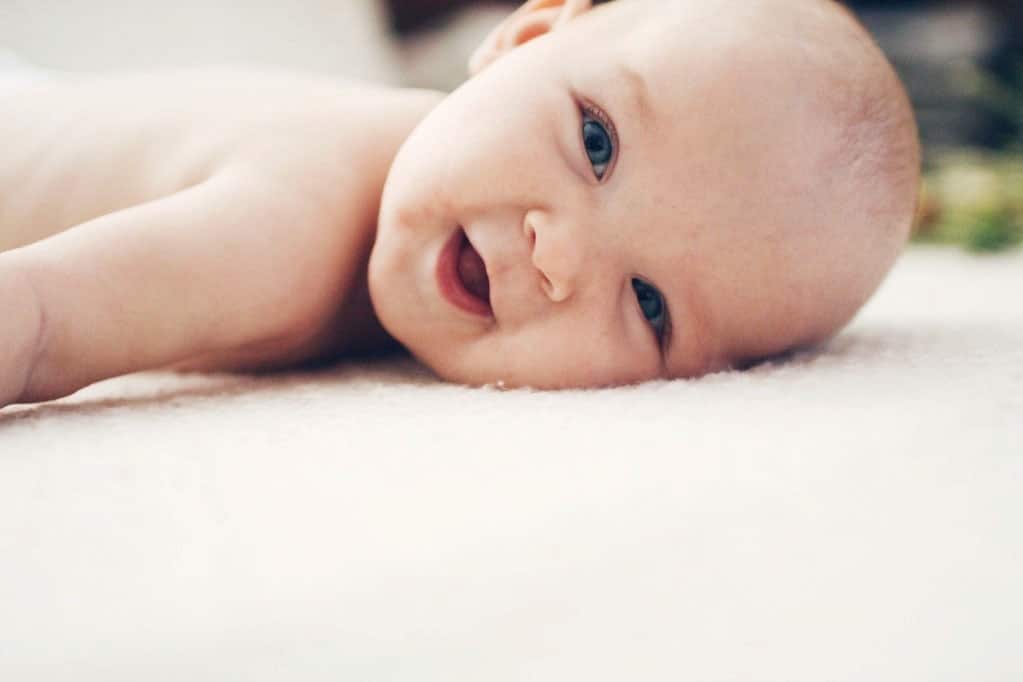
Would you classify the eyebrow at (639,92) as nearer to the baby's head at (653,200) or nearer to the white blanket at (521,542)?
the baby's head at (653,200)

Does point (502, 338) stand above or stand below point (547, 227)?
below

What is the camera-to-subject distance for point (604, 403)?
683mm

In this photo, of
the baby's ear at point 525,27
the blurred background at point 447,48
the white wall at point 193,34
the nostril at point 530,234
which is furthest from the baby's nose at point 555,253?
the white wall at point 193,34

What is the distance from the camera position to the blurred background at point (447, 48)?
5.92ft

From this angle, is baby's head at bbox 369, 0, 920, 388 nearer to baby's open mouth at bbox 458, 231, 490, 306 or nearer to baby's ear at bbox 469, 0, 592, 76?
baby's open mouth at bbox 458, 231, 490, 306

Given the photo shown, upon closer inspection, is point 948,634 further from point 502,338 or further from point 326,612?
point 502,338

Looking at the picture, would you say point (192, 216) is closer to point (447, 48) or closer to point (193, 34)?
point (193, 34)

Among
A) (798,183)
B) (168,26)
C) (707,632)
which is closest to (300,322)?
(798,183)

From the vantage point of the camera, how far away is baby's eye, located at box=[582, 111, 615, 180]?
0.80 m

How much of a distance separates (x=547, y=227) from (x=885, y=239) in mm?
307

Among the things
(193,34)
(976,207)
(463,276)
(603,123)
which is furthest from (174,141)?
(976,207)

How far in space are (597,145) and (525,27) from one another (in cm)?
25

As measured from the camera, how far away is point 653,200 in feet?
2.55

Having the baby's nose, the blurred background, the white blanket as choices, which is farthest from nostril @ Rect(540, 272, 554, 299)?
the blurred background
